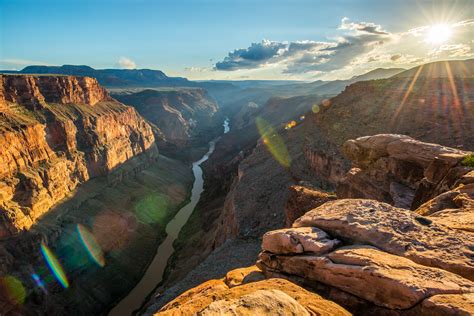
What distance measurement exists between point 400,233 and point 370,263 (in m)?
2.53

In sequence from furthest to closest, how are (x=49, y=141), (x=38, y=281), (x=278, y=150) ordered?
1. (x=278, y=150)
2. (x=49, y=141)
3. (x=38, y=281)

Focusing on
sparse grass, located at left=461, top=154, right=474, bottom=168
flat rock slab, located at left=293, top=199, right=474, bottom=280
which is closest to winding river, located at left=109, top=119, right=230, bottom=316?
flat rock slab, located at left=293, top=199, right=474, bottom=280

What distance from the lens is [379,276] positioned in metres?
9.73

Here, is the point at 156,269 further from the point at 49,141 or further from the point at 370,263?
the point at 370,263

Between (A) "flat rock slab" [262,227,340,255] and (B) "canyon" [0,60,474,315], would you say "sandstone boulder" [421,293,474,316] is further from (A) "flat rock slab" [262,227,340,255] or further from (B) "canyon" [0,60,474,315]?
(A) "flat rock slab" [262,227,340,255]

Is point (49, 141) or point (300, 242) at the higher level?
point (300, 242)

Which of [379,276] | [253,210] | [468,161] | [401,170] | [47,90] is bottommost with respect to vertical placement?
[253,210]

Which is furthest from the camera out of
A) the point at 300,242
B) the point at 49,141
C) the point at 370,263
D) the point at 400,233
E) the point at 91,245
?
the point at 49,141

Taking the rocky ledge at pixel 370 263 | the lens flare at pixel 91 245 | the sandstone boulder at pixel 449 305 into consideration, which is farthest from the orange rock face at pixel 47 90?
the sandstone boulder at pixel 449 305

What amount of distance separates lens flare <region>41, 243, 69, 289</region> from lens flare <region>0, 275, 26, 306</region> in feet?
18.3

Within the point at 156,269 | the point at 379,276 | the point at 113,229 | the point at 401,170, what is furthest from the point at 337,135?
the point at 113,229

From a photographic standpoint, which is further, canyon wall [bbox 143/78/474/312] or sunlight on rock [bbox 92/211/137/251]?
sunlight on rock [bbox 92/211/137/251]

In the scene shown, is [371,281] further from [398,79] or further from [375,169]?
[398,79]

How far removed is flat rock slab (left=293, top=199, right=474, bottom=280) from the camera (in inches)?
404
